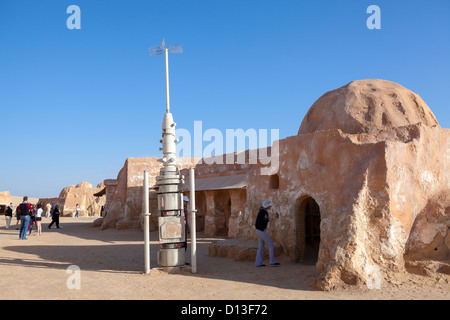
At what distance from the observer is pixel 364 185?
8.05 metres

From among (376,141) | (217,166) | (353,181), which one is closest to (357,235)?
(353,181)

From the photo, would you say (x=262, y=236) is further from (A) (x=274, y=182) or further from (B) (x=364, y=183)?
(B) (x=364, y=183)

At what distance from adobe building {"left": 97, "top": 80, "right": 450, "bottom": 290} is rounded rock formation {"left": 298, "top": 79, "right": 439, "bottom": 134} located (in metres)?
0.03

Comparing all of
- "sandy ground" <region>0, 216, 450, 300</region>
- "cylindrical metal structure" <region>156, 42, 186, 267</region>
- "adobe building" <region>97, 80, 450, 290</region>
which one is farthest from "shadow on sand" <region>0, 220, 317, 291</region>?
"adobe building" <region>97, 80, 450, 290</region>

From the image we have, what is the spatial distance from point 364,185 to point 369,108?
2719mm

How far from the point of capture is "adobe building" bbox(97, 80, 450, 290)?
25.2 ft

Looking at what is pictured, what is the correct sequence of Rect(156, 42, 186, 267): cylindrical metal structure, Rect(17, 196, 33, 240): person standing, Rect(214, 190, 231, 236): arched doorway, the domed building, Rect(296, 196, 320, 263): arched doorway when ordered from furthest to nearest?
Rect(214, 190, 231, 236): arched doorway, Rect(17, 196, 33, 240): person standing, Rect(296, 196, 320, 263): arched doorway, Rect(156, 42, 186, 267): cylindrical metal structure, the domed building

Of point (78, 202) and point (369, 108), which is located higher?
point (369, 108)

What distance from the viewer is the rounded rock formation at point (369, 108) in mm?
9664

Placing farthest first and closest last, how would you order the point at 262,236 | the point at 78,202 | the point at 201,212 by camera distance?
the point at 78,202, the point at 201,212, the point at 262,236

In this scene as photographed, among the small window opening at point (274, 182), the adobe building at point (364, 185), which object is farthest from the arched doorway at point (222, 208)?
the small window opening at point (274, 182)

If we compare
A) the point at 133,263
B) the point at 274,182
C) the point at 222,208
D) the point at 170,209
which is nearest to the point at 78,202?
the point at 222,208

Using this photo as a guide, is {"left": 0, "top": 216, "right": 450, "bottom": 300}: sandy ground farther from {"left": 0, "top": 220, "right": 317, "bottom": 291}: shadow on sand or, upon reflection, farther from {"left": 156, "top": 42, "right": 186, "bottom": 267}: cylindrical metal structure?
{"left": 156, "top": 42, "right": 186, "bottom": 267}: cylindrical metal structure

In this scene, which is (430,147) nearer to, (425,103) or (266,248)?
(425,103)
